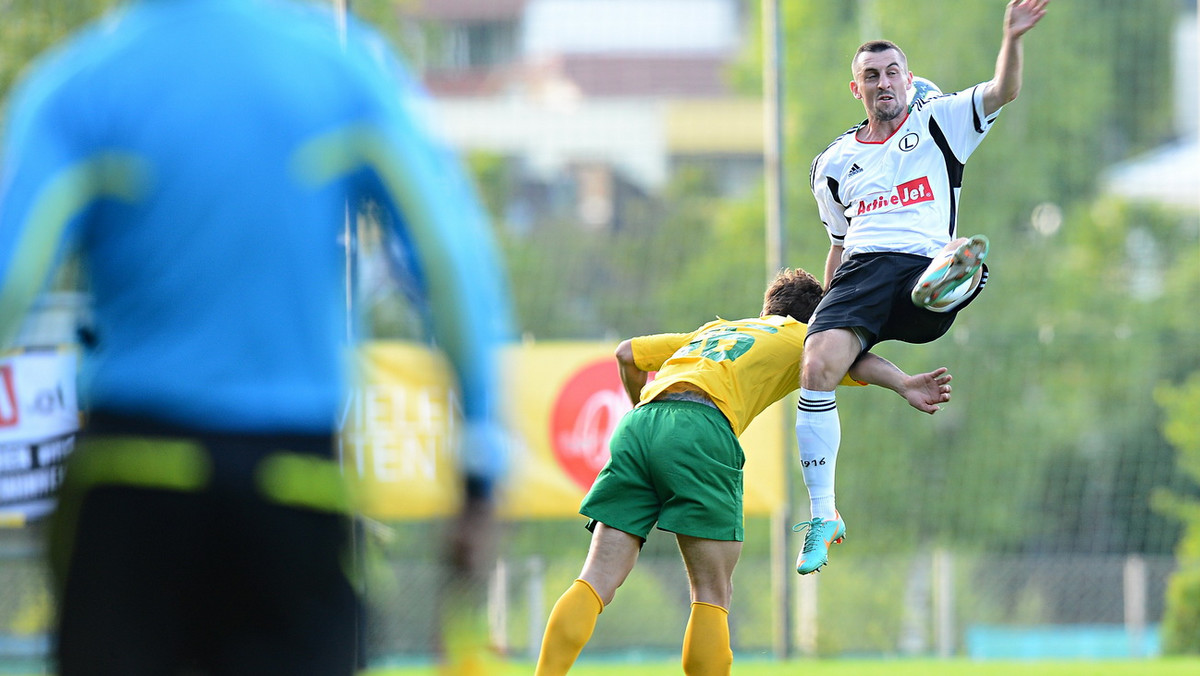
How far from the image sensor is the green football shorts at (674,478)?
479 cm

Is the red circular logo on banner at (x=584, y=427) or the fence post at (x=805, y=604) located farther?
the fence post at (x=805, y=604)

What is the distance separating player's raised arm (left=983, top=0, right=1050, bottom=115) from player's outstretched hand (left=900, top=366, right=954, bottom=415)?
2.82 feet

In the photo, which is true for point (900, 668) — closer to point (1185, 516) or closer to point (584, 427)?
point (584, 427)

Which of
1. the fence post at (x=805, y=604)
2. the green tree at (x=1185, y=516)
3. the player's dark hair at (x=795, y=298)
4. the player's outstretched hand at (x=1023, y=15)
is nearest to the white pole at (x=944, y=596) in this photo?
the fence post at (x=805, y=604)

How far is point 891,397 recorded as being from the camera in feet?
51.9

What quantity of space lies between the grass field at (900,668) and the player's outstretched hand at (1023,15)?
480 cm

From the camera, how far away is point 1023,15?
4730 mm

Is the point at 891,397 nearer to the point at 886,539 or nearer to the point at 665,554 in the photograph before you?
the point at 886,539

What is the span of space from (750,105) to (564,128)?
22.6 ft

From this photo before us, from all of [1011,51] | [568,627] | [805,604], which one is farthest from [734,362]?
[805,604]

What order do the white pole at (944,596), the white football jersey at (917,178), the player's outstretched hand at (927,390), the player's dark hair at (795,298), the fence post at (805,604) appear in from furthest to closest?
1. the fence post at (805,604)
2. the white pole at (944,596)
3. the player's dark hair at (795,298)
4. the white football jersey at (917,178)
5. the player's outstretched hand at (927,390)

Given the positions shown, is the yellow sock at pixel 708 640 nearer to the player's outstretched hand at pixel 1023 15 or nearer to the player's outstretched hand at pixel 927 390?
the player's outstretched hand at pixel 927 390

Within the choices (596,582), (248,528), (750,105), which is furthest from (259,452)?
(750,105)

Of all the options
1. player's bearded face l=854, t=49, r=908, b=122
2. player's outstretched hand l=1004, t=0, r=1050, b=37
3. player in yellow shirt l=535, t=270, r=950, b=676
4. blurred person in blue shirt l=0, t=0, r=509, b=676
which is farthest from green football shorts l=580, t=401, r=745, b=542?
blurred person in blue shirt l=0, t=0, r=509, b=676
